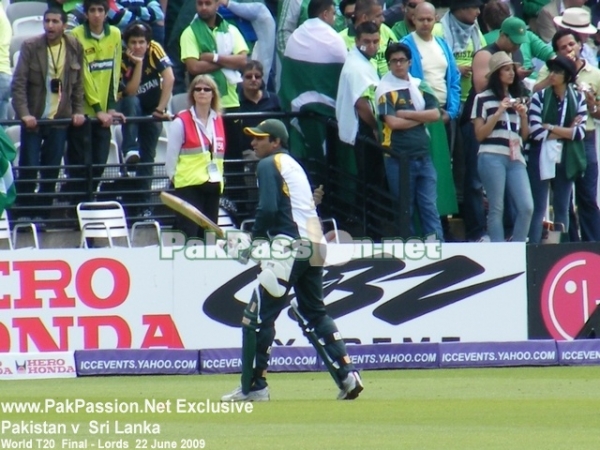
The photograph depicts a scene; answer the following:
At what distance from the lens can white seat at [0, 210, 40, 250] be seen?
13453 millimetres

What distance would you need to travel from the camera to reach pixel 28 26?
1545cm

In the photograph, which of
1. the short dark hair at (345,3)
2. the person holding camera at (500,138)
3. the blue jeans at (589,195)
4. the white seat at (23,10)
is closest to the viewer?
the person holding camera at (500,138)

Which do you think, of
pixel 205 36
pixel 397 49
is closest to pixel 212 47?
pixel 205 36

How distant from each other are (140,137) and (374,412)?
563cm

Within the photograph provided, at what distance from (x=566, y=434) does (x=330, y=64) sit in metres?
6.85

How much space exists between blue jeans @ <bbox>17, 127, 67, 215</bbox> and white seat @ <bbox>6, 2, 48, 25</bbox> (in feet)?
7.89

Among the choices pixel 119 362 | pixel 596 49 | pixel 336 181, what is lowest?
pixel 119 362

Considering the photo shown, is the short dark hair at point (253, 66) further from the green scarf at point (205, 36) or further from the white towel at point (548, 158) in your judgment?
the white towel at point (548, 158)

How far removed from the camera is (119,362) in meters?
12.8

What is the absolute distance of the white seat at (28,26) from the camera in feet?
50.4

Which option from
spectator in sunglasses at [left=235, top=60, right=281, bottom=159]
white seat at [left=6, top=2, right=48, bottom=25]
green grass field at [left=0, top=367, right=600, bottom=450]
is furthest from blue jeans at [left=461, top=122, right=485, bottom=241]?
white seat at [left=6, top=2, right=48, bottom=25]

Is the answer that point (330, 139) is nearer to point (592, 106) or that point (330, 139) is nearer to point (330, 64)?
point (330, 64)

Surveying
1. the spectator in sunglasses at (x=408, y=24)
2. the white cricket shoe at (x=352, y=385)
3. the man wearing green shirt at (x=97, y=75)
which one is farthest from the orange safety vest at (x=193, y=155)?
the white cricket shoe at (x=352, y=385)

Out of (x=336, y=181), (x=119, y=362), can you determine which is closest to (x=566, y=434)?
(x=119, y=362)
